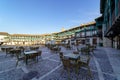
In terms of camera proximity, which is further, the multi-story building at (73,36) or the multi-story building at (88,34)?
the multi-story building at (73,36)

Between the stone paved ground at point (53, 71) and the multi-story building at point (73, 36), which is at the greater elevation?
the multi-story building at point (73, 36)

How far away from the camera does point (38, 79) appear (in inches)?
163

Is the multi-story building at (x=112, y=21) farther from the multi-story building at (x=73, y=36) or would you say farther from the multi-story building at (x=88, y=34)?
the multi-story building at (x=73, y=36)

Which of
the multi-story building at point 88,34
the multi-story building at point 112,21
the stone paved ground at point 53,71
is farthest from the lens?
the multi-story building at point 88,34

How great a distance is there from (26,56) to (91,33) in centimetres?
3253

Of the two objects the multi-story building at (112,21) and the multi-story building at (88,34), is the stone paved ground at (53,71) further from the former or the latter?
the multi-story building at (88,34)

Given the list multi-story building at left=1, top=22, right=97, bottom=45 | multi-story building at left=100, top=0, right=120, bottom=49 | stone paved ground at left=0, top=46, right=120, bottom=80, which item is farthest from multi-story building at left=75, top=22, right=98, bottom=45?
stone paved ground at left=0, top=46, right=120, bottom=80

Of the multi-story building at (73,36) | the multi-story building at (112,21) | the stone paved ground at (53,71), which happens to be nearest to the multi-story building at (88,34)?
the multi-story building at (73,36)

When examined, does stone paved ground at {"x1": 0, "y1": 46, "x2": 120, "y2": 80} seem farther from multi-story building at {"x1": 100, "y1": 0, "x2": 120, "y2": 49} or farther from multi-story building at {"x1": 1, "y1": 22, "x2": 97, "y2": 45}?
multi-story building at {"x1": 1, "y1": 22, "x2": 97, "y2": 45}

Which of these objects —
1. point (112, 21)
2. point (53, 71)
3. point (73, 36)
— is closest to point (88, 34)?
point (73, 36)

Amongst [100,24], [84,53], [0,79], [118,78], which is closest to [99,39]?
[100,24]

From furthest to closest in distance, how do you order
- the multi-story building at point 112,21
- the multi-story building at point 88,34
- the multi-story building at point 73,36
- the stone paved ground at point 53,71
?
the multi-story building at point 73,36 → the multi-story building at point 88,34 → the multi-story building at point 112,21 → the stone paved ground at point 53,71

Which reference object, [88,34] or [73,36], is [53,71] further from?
[73,36]

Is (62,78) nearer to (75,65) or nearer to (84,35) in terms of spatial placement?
(75,65)
